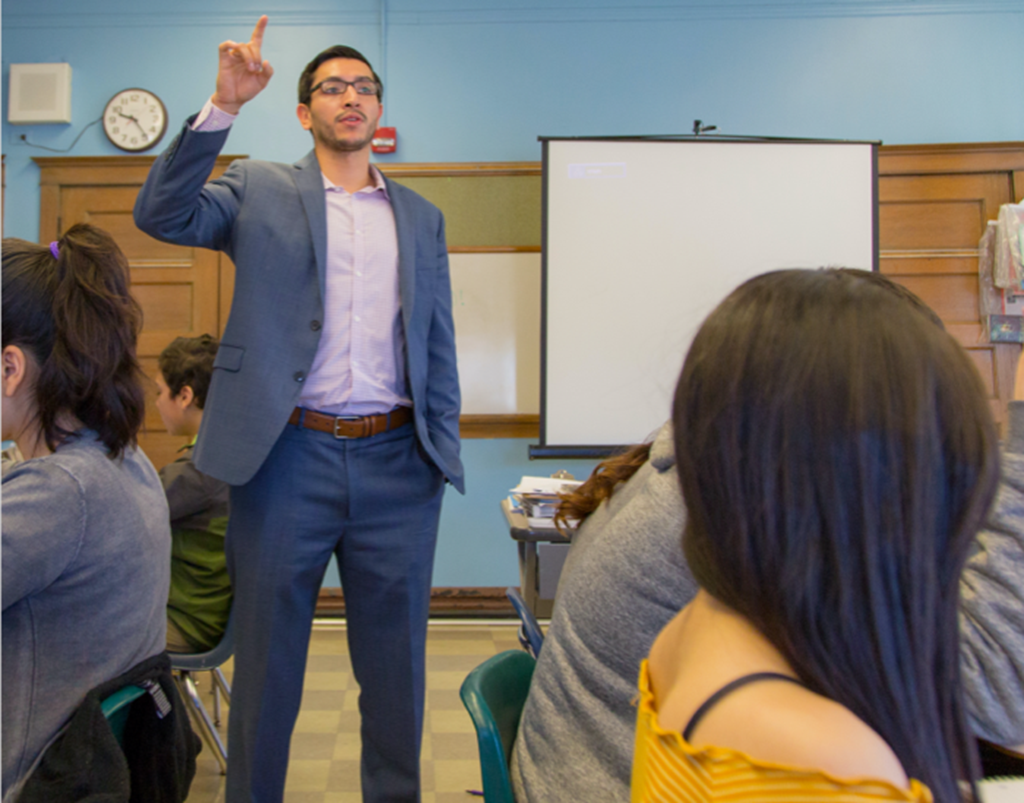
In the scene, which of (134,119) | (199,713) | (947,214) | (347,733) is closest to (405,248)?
(199,713)

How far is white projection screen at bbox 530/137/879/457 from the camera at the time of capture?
133 inches

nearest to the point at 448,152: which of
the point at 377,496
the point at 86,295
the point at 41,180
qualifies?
the point at 41,180

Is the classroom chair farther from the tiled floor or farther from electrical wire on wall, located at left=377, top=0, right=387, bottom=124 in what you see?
electrical wire on wall, located at left=377, top=0, right=387, bottom=124

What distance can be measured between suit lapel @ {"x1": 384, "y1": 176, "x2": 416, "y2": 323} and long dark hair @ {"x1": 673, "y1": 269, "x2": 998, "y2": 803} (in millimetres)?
1280

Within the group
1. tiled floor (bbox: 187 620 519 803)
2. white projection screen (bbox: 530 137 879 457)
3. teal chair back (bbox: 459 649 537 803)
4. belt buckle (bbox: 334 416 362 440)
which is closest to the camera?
teal chair back (bbox: 459 649 537 803)

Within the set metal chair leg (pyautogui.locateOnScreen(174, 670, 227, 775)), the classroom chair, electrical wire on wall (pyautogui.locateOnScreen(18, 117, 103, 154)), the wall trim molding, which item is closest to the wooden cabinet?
the wall trim molding

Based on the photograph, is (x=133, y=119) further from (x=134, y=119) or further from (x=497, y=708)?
(x=497, y=708)

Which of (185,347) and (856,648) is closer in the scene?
(856,648)

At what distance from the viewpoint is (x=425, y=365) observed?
5.89 feet

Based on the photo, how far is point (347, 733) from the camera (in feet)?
8.22

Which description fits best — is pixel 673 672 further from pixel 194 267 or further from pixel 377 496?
pixel 194 267

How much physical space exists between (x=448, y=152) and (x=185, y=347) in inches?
73.5

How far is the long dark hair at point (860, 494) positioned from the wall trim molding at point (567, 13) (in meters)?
3.70

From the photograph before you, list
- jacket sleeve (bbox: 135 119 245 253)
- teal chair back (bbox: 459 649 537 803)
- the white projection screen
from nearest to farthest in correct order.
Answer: teal chair back (bbox: 459 649 537 803) → jacket sleeve (bbox: 135 119 245 253) → the white projection screen
